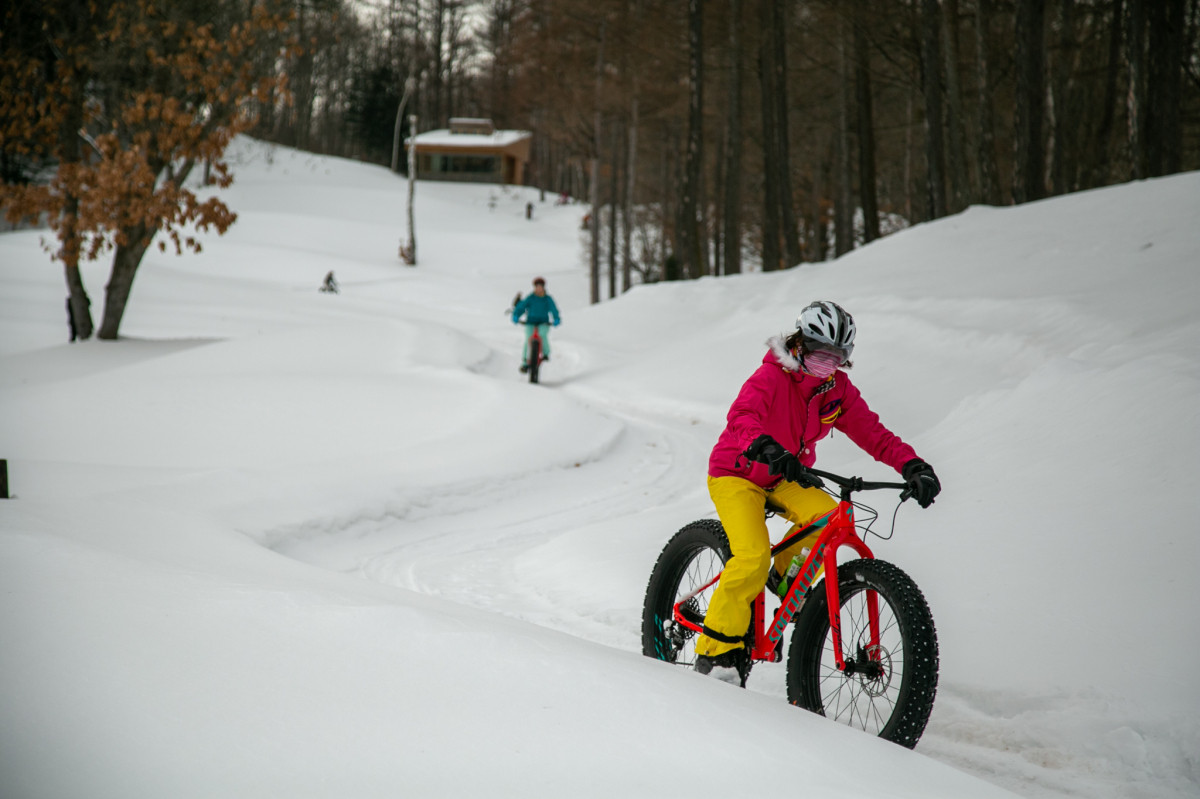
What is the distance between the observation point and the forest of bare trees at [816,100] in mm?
18531

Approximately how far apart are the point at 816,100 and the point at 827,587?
95.0ft

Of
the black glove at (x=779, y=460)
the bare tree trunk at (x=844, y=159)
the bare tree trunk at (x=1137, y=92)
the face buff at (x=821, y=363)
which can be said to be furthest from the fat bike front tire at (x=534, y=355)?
the bare tree trunk at (x=844, y=159)

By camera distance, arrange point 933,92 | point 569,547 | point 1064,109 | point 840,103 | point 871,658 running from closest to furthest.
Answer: point 871,658 → point 569,547 → point 933,92 → point 1064,109 → point 840,103

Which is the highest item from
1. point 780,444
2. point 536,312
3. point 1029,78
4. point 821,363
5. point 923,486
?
point 1029,78

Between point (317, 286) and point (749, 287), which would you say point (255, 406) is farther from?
point (317, 286)

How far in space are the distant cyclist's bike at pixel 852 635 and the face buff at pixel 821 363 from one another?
1.48ft

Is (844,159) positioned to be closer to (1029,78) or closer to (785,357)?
(1029,78)

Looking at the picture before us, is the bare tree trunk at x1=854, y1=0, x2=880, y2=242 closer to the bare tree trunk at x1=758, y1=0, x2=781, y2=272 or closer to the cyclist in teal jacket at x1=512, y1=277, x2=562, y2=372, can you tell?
the bare tree trunk at x1=758, y1=0, x2=781, y2=272

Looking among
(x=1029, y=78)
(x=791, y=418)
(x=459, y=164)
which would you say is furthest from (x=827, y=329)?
(x=459, y=164)

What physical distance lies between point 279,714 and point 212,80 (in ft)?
58.2

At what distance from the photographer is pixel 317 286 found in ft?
127

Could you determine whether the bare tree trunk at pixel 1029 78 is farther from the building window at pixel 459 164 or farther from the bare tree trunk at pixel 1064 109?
the building window at pixel 459 164

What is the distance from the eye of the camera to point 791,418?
13.8ft

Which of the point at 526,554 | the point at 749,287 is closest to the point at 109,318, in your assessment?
the point at 749,287
